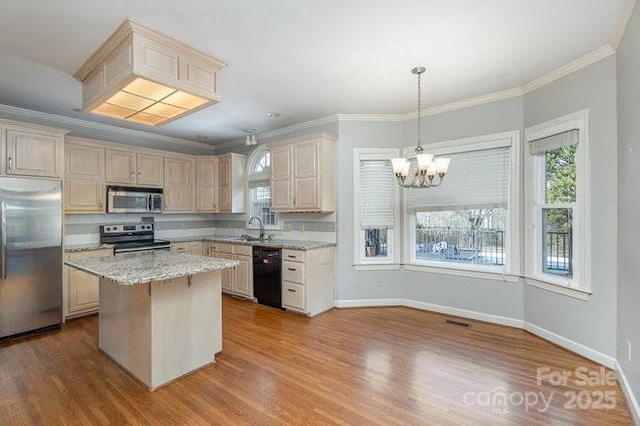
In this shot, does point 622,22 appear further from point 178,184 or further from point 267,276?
point 178,184

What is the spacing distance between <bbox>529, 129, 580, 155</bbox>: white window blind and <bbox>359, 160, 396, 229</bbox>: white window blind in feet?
Result: 5.61

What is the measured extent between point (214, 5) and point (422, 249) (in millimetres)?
3719

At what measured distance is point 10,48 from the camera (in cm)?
259

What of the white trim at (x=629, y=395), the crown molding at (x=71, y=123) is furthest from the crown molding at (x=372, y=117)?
the white trim at (x=629, y=395)

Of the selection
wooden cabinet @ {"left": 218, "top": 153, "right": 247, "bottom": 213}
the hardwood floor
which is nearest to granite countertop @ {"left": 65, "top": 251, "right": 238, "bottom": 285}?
the hardwood floor

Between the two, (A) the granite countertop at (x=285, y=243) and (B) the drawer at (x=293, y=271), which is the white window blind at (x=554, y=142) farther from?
→ (B) the drawer at (x=293, y=271)

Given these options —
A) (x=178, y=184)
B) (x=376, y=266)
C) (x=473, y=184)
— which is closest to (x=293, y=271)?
(x=376, y=266)

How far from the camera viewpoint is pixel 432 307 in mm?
4238

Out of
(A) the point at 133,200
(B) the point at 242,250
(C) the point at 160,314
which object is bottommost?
(C) the point at 160,314

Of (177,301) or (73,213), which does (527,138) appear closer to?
(177,301)

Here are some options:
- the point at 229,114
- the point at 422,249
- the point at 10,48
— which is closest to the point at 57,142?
the point at 10,48

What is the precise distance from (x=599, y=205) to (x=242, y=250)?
14.2 feet

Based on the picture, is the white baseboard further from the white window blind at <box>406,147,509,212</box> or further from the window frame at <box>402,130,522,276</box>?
the white window blind at <box>406,147,509,212</box>

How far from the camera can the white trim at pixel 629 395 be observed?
2.02 metres
